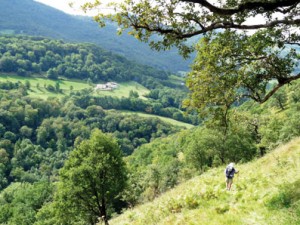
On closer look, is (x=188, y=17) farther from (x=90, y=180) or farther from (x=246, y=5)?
(x=90, y=180)

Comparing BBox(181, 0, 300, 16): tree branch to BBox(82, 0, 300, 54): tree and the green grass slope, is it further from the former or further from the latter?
the green grass slope

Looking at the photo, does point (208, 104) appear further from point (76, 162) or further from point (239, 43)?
point (76, 162)

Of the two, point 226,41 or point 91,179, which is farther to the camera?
point 91,179

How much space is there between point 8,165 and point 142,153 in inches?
2855

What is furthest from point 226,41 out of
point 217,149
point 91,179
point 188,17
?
point 217,149

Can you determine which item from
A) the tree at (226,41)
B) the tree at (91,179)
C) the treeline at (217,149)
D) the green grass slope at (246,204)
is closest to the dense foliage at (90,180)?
the tree at (91,179)

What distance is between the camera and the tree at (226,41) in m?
12.2

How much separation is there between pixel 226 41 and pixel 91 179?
30457mm

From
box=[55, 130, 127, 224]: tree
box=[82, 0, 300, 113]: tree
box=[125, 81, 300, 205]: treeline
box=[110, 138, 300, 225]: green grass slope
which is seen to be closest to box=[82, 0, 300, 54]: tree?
box=[82, 0, 300, 113]: tree

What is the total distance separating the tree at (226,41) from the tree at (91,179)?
2821 centimetres

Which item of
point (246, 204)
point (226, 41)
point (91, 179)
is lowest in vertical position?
point (91, 179)

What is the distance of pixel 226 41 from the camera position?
45.7 feet

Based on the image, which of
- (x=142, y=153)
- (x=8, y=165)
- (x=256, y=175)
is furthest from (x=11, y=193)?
(x=256, y=175)

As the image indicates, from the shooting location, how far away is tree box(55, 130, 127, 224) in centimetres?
4003
